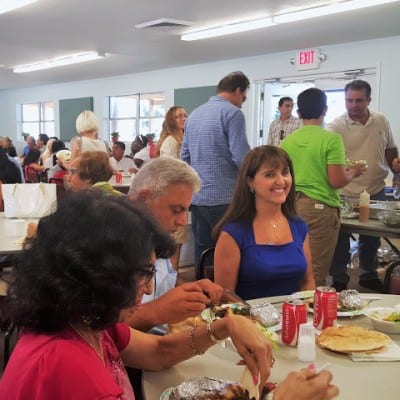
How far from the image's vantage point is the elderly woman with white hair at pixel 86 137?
4578mm

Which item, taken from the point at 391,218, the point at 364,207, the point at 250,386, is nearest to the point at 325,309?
the point at 250,386

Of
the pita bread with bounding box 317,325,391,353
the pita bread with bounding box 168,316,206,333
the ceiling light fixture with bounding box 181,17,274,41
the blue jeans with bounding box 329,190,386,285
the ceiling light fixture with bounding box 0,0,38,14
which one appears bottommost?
the blue jeans with bounding box 329,190,386,285

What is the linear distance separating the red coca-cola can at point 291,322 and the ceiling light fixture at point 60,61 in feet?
24.5

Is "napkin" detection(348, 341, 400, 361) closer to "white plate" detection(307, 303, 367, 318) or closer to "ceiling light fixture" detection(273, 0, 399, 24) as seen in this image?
"white plate" detection(307, 303, 367, 318)

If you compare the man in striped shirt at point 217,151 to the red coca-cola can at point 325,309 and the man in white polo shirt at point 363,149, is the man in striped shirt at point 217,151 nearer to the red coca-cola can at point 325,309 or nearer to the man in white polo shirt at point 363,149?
the man in white polo shirt at point 363,149

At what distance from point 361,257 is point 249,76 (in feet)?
17.3

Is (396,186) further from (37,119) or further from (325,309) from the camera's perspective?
(37,119)

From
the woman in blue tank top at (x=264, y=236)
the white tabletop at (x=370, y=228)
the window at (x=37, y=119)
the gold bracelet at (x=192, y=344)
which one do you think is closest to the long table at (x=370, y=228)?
the white tabletop at (x=370, y=228)

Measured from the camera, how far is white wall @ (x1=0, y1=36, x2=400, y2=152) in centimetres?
695

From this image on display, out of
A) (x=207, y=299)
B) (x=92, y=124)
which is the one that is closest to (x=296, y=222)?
(x=207, y=299)

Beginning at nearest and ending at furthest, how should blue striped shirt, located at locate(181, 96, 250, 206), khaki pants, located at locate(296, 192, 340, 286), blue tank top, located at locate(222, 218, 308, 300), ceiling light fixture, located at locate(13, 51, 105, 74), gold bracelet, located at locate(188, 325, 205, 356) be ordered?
gold bracelet, located at locate(188, 325, 205, 356), blue tank top, located at locate(222, 218, 308, 300), khaki pants, located at locate(296, 192, 340, 286), blue striped shirt, located at locate(181, 96, 250, 206), ceiling light fixture, located at locate(13, 51, 105, 74)

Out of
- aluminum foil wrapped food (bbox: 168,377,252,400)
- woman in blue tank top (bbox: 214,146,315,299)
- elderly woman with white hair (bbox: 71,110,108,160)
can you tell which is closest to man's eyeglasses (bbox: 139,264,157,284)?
aluminum foil wrapped food (bbox: 168,377,252,400)

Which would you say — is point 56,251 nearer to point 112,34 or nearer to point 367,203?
point 367,203

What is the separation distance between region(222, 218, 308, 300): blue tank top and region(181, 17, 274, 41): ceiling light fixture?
14.1ft
